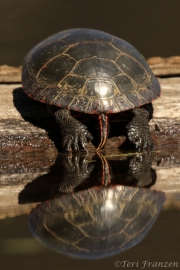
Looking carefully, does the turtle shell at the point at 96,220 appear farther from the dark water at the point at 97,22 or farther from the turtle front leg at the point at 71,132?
the turtle front leg at the point at 71,132

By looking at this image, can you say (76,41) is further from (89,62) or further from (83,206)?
(83,206)

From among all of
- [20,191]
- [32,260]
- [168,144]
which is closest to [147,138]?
[168,144]

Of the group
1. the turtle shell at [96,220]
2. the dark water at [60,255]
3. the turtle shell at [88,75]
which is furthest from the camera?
the turtle shell at [88,75]

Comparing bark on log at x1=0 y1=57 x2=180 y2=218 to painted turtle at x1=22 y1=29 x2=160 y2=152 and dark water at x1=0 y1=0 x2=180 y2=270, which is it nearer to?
painted turtle at x1=22 y1=29 x2=160 y2=152

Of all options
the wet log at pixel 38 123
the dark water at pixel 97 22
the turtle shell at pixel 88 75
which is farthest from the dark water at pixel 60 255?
the wet log at pixel 38 123

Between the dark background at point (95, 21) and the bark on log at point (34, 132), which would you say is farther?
the dark background at point (95, 21)

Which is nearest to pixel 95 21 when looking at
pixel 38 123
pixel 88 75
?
pixel 38 123
